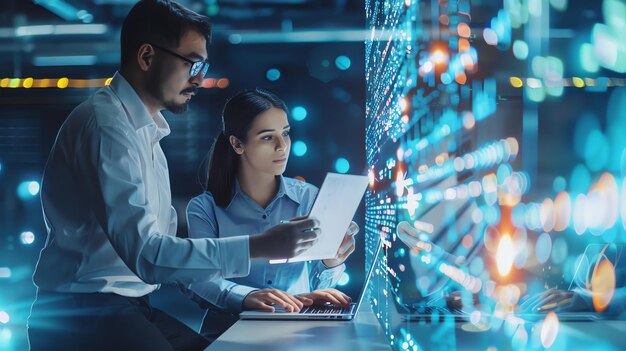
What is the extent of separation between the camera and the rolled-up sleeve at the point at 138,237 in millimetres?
1403

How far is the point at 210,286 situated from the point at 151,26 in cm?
87

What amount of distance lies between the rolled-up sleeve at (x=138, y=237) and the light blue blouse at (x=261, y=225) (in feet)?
2.37

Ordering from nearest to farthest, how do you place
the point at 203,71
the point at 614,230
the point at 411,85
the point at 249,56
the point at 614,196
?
1. the point at 614,196
2. the point at 614,230
3. the point at 411,85
4. the point at 203,71
5. the point at 249,56

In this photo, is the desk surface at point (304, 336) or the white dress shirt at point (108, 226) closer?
the desk surface at point (304, 336)

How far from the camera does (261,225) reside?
2307mm

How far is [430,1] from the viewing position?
1.75m

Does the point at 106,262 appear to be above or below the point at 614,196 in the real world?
below

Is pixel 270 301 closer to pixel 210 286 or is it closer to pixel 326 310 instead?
pixel 326 310

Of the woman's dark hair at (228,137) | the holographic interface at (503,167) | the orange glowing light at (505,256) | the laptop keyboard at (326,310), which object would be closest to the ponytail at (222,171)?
the woman's dark hair at (228,137)

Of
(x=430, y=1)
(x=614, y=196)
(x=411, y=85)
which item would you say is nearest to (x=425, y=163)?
(x=411, y=85)

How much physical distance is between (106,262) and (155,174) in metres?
0.35

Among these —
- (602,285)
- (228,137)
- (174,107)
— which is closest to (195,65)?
(174,107)

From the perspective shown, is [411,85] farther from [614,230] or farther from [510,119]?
[614,230]

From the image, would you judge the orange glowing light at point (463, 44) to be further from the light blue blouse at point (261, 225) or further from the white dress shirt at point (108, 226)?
the light blue blouse at point (261, 225)
